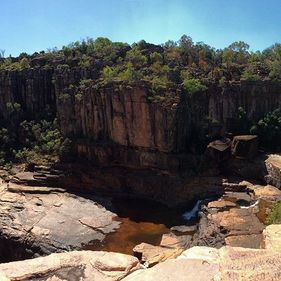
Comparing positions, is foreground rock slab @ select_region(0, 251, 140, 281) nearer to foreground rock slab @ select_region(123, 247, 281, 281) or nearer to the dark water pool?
foreground rock slab @ select_region(123, 247, 281, 281)

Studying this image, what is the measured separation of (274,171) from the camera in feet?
140

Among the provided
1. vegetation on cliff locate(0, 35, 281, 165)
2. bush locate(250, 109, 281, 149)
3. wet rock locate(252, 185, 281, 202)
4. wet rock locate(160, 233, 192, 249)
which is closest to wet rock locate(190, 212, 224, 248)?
wet rock locate(160, 233, 192, 249)

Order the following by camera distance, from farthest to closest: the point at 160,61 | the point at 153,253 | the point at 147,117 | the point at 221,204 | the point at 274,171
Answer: the point at 160,61
the point at 147,117
the point at 274,171
the point at 221,204
the point at 153,253

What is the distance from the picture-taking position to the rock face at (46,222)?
34.7 metres

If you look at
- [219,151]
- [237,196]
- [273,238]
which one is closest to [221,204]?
[237,196]

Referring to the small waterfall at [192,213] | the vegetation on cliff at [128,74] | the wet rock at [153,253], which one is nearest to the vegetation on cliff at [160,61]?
the vegetation on cliff at [128,74]

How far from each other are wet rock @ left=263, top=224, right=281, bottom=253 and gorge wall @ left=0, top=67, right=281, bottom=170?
35354mm

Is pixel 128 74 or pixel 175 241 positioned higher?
pixel 128 74

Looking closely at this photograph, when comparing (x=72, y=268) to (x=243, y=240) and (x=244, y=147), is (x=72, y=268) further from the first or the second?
(x=244, y=147)

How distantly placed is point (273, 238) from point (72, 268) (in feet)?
17.1

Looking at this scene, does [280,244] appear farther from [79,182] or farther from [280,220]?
[79,182]

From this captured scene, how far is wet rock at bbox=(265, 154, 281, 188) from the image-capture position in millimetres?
41969

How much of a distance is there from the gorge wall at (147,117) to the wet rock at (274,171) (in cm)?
805

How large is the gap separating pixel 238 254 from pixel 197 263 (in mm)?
906
